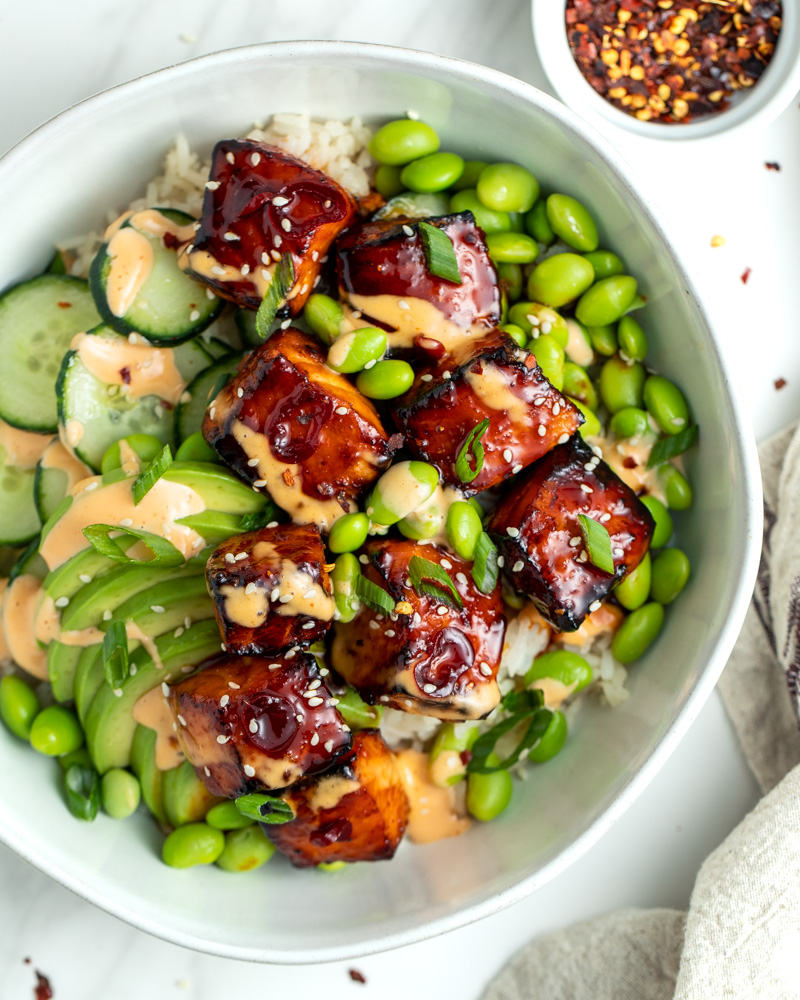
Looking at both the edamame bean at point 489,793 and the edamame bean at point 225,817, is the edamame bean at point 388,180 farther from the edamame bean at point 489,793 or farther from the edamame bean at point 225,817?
the edamame bean at point 225,817

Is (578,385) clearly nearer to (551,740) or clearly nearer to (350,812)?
(551,740)

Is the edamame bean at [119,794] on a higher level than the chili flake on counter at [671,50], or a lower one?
lower

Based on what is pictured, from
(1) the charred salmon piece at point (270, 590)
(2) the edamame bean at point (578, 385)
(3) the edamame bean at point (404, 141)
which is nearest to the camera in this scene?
(1) the charred salmon piece at point (270, 590)

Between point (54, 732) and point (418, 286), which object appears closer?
point (418, 286)

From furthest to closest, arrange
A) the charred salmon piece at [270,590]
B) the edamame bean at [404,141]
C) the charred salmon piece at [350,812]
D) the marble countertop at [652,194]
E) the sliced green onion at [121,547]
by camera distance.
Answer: the marble countertop at [652,194]
the edamame bean at [404,141]
the charred salmon piece at [350,812]
the sliced green onion at [121,547]
the charred salmon piece at [270,590]

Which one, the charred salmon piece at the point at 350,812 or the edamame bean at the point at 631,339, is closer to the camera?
the charred salmon piece at the point at 350,812

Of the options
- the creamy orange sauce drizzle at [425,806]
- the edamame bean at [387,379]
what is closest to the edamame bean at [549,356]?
the edamame bean at [387,379]

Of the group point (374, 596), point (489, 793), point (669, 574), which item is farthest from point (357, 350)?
point (489, 793)

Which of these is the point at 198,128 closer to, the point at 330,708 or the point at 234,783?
the point at 330,708
